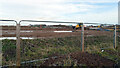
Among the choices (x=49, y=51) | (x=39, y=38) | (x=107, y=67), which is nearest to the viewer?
(x=107, y=67)

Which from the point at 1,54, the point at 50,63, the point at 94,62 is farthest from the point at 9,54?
the point at 94,62

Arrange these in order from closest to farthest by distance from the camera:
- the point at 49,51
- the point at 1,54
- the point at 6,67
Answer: the point at 6,67
the point at 1,54
the point at 49,51

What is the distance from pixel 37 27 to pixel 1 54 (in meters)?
2.21

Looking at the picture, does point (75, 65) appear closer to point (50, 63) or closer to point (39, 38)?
point (50, 63)

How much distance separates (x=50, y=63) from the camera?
4.32m

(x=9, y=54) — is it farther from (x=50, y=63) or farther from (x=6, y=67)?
(x=50, y=63)

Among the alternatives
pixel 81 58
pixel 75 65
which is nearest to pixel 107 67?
pixel 81 58

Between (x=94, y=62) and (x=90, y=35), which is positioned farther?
(x=90, y=35)

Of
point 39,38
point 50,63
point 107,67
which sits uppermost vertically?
point 39,38

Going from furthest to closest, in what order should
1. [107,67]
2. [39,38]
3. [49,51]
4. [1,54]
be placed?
[39,38] → [49,51] → [1,54] → [107,67]

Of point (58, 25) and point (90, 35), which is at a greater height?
point (58, 25)

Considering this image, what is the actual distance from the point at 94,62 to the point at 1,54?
423cm

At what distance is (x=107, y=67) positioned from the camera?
464 centimetres

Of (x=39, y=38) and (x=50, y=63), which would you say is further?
(x=39, y=38)
